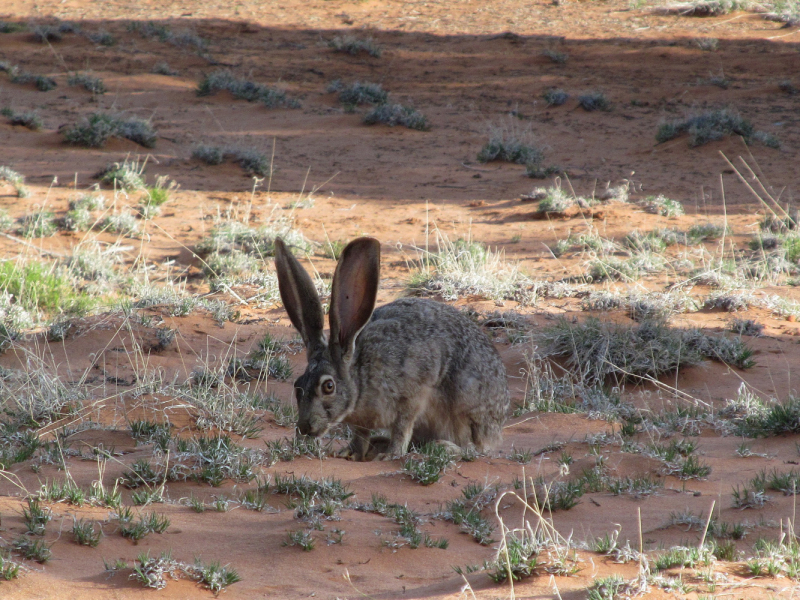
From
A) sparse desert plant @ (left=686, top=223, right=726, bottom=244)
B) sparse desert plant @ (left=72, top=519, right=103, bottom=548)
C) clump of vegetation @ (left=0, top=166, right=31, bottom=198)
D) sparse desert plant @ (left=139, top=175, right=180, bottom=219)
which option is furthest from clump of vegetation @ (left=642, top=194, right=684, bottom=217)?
sparse desert plant @ (left=72, top=519, right=103, bottom=548)

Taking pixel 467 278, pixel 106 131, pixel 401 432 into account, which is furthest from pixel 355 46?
→ pixel 401 432

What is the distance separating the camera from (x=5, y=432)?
5.44 metres

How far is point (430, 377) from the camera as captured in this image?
5453mm

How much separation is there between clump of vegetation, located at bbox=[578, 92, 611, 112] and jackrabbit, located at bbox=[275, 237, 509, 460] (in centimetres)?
1677

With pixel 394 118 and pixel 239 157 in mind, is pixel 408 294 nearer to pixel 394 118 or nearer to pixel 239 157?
pixel 239 157

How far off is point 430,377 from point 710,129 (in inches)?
579

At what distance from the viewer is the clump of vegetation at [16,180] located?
13.6 metres

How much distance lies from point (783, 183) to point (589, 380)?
31.0 ft

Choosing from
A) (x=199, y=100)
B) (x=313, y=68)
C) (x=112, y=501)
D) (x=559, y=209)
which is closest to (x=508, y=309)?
(x=559, y=209)

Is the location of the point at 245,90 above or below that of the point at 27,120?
above

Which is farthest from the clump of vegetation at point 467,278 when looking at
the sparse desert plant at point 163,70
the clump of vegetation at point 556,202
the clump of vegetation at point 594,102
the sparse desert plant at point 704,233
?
the sparse desert plant at point 163,70

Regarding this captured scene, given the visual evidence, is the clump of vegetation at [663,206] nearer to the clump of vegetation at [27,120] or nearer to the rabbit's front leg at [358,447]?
the rabbit's front leg at [358,447]

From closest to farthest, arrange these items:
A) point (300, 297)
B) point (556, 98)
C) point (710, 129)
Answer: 1. point (300, 297)
2. point (710, 129)
3. point (556, 98)

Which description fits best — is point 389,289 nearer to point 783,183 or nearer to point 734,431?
point 734,431
